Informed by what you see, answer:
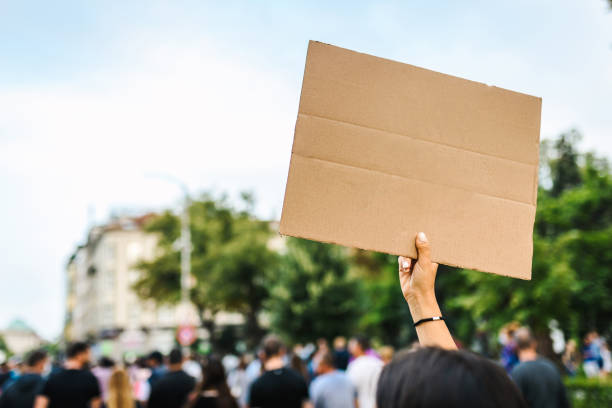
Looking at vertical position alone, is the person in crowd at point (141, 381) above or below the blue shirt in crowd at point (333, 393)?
below

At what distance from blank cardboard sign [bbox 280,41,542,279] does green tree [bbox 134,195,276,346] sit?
41540mm

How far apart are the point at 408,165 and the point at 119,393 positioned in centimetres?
833

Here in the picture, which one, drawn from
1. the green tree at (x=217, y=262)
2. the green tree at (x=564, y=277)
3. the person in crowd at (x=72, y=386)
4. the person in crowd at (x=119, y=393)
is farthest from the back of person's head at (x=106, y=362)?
the green tree at (x=217, y=262)

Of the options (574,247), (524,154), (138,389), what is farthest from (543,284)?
(524,154)

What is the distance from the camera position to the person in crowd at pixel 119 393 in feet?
31.3

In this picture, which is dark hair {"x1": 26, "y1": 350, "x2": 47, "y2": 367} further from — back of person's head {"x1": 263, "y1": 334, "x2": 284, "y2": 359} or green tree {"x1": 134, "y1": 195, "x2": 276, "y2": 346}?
green tree {"x1": 134, "y1": 195, "x2": 276, "y2": 346}

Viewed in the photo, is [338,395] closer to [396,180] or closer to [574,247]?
[396,180]

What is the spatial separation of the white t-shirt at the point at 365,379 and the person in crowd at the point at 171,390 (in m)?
2.51

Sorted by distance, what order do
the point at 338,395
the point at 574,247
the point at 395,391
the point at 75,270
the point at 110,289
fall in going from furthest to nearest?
the point at 75,270
the point at 110,289
the point at 574,247
the point at 338,395
the point at 395,391

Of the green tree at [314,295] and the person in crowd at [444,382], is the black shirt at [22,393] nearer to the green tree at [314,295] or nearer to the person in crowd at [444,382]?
the person in crowd at [444,382]

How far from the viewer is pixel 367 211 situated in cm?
222

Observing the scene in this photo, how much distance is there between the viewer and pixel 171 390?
7789 mm

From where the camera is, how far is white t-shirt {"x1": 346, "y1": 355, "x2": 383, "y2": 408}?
9336mm

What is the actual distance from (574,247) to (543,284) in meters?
5.11
